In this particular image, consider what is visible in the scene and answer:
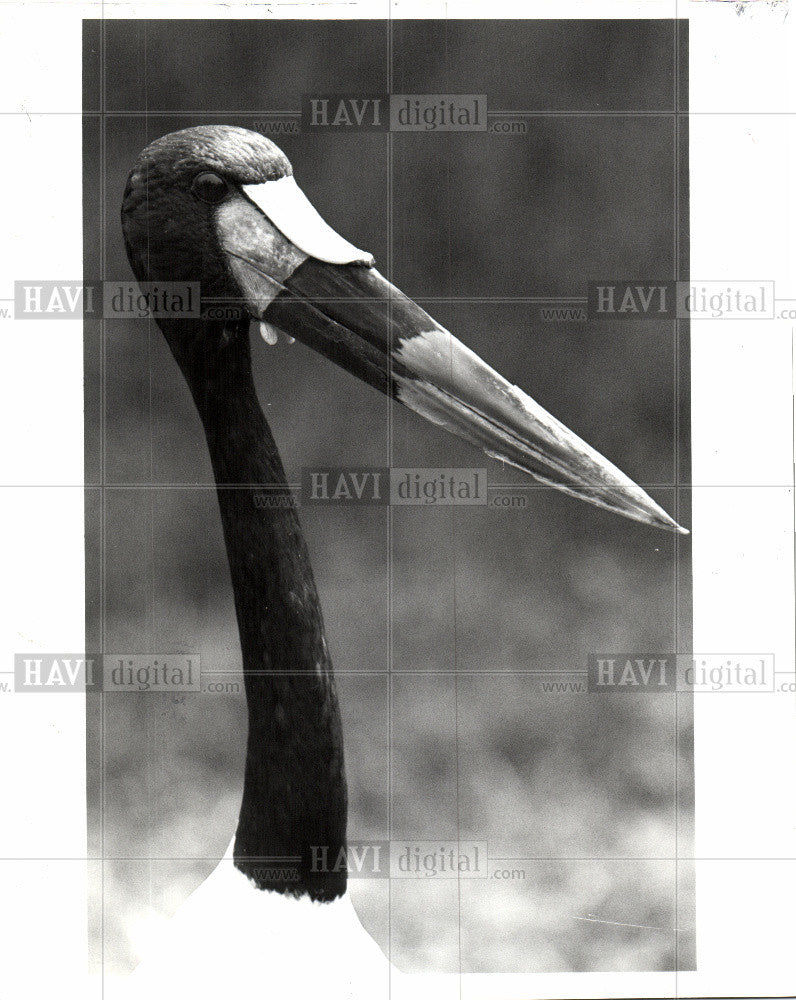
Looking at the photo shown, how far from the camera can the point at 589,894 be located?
2.36 m

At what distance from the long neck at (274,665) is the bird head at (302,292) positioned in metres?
0.14

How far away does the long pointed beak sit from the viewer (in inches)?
83.0

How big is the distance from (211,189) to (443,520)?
2.67ft

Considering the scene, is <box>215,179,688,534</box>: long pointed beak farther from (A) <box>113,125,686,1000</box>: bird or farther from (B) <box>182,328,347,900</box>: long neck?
(B) <box>182,328,347,900</box>: long neck

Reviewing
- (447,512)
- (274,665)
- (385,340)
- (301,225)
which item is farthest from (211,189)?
(274,665)

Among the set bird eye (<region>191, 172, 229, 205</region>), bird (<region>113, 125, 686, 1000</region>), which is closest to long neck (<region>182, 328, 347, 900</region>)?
bird (<region>113, 125, 686, 1000</region>)

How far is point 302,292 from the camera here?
2113 mm

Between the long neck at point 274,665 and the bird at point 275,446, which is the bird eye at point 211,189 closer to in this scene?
the bird at point 275,446

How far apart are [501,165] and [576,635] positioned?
101 centimetres

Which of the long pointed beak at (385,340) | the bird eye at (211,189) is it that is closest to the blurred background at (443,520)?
the long pointed beak at (385,340)

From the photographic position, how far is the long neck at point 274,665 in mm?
2164

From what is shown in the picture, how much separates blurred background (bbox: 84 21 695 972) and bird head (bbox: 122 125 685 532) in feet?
0.35

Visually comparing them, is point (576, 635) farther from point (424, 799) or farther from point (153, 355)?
point (153, 355)

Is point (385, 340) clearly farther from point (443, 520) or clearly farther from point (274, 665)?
point (274, 665)
